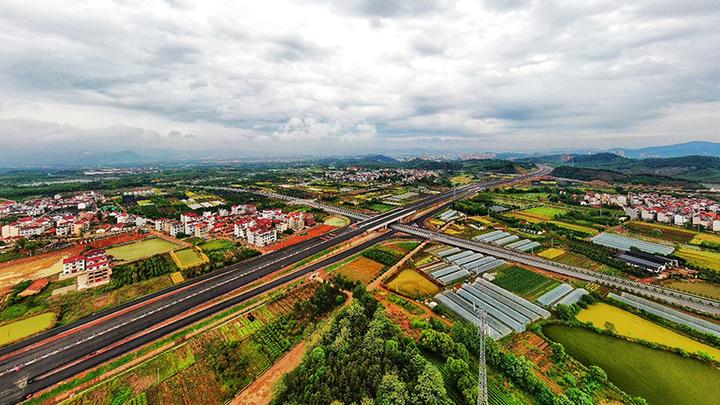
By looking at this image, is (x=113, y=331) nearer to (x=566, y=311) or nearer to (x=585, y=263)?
(x=566, y=311)

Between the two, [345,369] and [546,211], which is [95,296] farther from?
[546,211]

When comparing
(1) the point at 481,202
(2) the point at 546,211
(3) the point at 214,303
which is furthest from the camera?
(1) the point at 481,202

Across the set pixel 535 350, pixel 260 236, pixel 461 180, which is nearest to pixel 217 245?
pixel 260 236

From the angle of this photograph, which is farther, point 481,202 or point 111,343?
point 481,202

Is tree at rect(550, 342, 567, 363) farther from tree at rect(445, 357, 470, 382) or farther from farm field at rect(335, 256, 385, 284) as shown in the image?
farm field at rect(335, 256, 385, 284)

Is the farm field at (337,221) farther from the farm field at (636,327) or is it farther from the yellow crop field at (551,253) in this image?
the farm field at (636,327)

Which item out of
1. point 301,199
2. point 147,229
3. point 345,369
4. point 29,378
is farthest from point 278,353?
point 301,199
